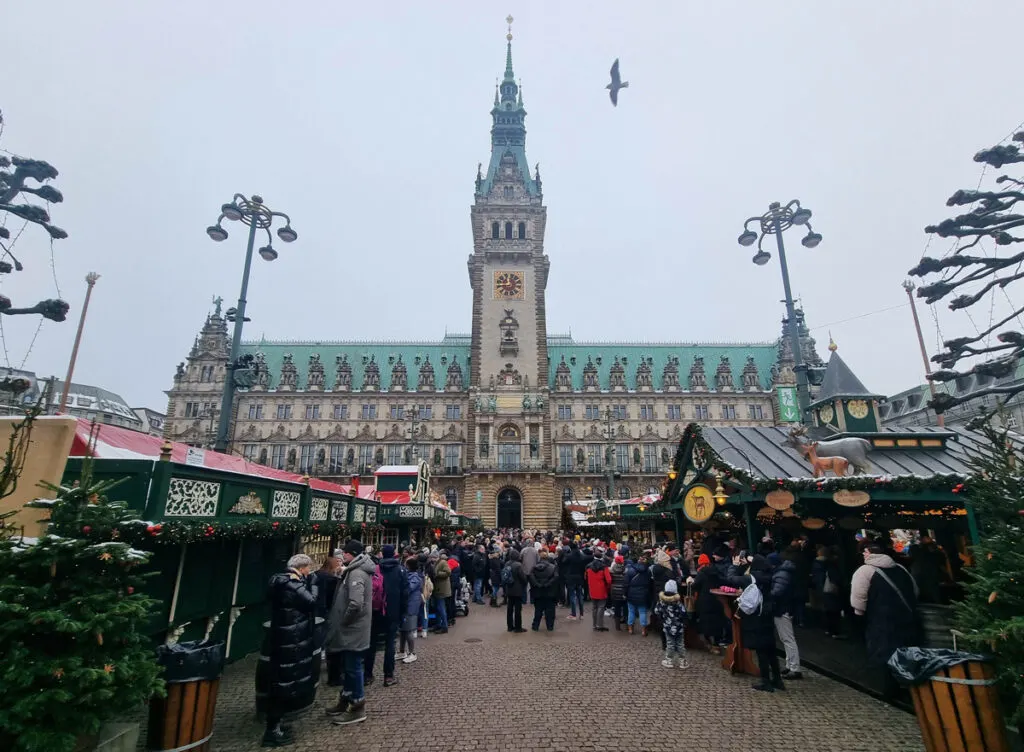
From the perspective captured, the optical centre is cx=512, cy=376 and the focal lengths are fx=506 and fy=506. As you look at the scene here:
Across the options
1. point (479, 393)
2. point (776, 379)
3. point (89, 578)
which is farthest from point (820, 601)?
point (776, 379)

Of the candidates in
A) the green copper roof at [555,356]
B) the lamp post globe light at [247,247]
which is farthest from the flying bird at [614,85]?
the green copper roof at [555,356]

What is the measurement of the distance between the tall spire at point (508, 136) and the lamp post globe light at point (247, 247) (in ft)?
152

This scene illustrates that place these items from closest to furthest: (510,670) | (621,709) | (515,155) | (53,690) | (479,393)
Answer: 1. (53,690)
2. (621,709)
3. (510,670)
4. (479,393)
5. (515,155)

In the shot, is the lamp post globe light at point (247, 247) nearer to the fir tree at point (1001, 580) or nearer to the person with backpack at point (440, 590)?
the person with backpack at point (440, 590)

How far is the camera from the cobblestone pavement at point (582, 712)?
5836mm

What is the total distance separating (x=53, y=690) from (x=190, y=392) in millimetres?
57601

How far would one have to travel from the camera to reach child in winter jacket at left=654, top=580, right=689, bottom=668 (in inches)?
345

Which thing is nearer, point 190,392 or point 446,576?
point 446,576

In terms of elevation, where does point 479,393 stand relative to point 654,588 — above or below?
above

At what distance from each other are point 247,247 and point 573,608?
43.7 ft

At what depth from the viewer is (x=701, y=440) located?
12.2m

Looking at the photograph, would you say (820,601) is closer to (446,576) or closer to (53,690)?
(446,576)

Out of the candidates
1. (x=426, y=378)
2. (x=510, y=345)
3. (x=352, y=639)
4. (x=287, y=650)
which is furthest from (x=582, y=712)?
(x=426, y=378)

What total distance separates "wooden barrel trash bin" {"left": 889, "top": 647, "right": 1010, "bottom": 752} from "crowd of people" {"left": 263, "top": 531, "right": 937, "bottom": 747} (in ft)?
7.46
